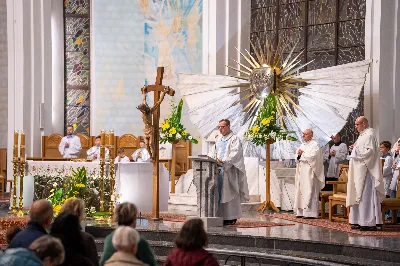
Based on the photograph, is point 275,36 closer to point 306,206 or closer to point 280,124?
point 280,124

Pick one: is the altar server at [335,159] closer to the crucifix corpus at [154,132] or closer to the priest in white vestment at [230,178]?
the priest in white vestment at [230,178]

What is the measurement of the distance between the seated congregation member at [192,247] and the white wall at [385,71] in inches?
383

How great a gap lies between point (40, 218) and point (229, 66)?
11721 mm

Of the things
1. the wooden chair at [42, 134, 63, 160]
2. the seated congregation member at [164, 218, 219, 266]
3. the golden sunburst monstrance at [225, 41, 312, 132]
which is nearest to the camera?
the seated congregation member at [164, 218, 219, 266]

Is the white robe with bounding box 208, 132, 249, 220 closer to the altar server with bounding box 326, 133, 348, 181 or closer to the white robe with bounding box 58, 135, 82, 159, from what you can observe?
the altar server with bounding box 326, 133, 348, 181

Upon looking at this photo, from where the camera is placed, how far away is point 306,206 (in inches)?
573

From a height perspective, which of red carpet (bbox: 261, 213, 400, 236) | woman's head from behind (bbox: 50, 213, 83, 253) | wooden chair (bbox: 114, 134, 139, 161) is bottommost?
red carpet (bbox: 261, 213, 400, 236)

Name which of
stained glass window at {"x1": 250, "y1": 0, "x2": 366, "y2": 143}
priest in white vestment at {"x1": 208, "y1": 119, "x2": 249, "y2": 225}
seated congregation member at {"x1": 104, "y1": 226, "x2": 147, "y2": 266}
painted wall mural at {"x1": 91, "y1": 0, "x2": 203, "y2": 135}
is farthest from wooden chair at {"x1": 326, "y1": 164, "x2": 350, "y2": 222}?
painted wall mural at {"x1": 91, "y1": 0, "x2": 203, "y2": 135}

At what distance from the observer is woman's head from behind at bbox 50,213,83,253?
639cm

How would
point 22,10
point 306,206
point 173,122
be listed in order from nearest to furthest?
point 306,206 < point 173,122 < point 22,10

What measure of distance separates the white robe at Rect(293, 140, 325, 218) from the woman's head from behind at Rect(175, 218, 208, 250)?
8544 mm

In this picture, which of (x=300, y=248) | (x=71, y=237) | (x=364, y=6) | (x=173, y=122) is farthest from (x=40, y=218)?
(x=364, y=6)

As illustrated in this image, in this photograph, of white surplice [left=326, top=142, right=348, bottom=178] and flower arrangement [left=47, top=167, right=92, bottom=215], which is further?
white surplice [left=326, top=142, right=348, bottom=178]

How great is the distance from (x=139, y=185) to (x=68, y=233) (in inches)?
316
